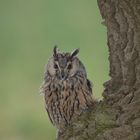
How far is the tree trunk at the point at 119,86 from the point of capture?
5148mm

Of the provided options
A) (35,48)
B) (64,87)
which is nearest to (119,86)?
(64,87)

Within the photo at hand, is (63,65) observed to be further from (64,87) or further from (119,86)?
(119,86)

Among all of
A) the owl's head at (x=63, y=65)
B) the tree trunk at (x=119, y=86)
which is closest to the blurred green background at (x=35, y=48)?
the owl's head at (x=63, y=65)

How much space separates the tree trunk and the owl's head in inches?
50.1

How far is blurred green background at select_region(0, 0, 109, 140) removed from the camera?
9094 millimetres

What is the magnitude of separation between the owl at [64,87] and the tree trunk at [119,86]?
1.22 m

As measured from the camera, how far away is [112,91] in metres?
5.33

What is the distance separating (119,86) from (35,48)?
4950mm

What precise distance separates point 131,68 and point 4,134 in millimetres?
3889

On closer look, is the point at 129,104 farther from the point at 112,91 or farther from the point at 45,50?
the point at 45,50

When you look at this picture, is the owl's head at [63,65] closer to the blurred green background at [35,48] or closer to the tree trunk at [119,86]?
the tree trunk at [119,86]

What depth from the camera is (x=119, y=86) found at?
17.4 ft

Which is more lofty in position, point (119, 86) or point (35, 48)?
point (35, 48)

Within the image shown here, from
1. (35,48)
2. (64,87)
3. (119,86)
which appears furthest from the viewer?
(35,48)
